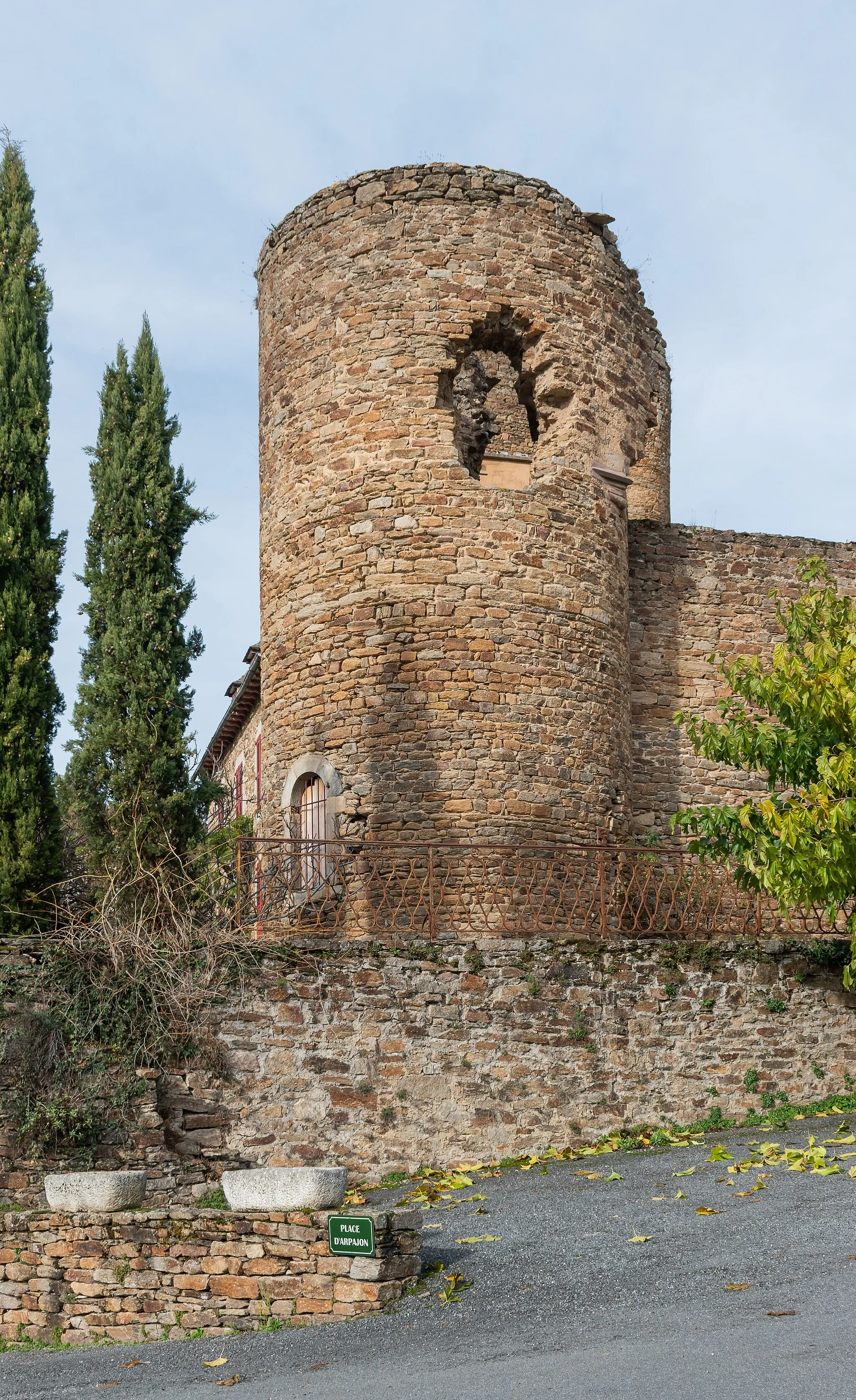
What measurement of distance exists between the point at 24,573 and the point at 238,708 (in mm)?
10910

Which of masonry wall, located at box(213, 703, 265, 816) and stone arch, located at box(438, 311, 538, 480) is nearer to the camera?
stone arch, located at box(438, 311, 538, 480)

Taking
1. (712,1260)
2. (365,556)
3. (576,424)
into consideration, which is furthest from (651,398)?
(712,1260)

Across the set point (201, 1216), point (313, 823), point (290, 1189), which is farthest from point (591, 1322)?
point (313, 823)

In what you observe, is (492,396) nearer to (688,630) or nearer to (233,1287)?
(688,630)

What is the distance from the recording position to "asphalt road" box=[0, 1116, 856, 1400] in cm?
626

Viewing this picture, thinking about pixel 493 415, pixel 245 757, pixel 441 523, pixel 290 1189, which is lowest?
pixel 290 1189

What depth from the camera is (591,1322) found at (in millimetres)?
7117

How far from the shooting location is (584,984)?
11.3 metres

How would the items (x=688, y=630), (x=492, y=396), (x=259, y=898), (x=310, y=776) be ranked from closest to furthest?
(x=259, y=898)
(x=310, y=776)
(x=688, y=630)
(x=492, y=396)

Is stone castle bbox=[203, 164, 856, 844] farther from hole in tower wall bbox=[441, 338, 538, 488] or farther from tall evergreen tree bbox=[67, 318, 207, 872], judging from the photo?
tall evergreen tree bbox=[67, 318, 207, 872]

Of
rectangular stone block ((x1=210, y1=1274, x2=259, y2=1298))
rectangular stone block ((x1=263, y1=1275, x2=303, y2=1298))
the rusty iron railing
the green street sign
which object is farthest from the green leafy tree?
rectangular stone block ((x1=210, y1=1274, x2=259, y2=1298))

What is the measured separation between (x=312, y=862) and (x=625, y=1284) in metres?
5.43

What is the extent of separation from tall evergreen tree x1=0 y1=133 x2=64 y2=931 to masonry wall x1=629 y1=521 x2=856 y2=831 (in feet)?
21.9

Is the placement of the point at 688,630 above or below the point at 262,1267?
above
